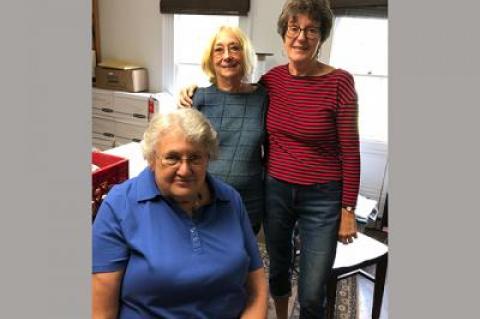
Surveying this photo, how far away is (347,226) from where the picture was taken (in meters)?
1.50

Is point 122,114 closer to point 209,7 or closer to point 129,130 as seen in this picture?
point 129,130

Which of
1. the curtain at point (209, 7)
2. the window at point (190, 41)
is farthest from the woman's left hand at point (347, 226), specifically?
the window at point (190, 41)

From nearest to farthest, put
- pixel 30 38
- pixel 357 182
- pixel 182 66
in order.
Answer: pixel 30 38, pixel 357 182, pixel 182 66

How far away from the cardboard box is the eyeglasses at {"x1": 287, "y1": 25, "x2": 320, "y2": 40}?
332cm

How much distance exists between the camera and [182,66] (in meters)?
4.64

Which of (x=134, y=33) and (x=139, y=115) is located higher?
(x=134, y=33)

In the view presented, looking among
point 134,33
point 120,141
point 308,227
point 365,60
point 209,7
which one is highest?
point 209,7

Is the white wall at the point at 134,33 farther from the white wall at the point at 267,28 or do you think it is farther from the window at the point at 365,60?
the window at the point at 365,60

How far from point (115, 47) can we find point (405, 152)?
16.5 ft

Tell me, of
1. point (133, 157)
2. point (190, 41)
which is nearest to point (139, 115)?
point (190, 41)

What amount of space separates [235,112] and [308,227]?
51 cm

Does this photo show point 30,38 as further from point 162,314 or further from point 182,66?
point 182,66

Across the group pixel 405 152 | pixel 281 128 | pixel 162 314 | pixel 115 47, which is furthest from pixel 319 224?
pixel 115 47

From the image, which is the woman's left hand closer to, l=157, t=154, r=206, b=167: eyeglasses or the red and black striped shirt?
the red and black striped shirt
